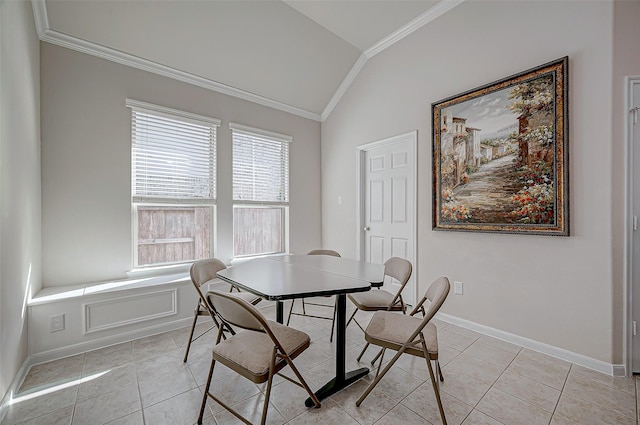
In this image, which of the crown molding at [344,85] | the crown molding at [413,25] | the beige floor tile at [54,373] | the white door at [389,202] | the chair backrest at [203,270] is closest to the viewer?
the beige floor tile at [54,373]

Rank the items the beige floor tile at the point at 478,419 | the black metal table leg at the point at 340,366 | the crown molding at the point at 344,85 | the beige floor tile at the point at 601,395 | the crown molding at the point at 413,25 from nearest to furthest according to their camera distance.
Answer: the beige floor tile at the point at 478,419
the beige floor tile at the point at 601,395
the black metal table leg at the point at 340,366
the crown molding at the point at 413,25
the crown molding at the point at 344,85

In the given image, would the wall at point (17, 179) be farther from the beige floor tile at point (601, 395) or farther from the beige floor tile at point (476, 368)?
the beige floor tile at point (601, 395)

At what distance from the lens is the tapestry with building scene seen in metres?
2.34

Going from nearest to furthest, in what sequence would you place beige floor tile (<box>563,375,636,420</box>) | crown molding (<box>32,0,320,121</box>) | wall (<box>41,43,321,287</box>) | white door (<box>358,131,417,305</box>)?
1. beige floor tile (<box>563,375,636,420</box>)
2. crown molding (<box>32,0,320,121</box>)
3. wall (<box>41,43,321,287</box>)
4. white door (<box>358,131,417,305</box>)

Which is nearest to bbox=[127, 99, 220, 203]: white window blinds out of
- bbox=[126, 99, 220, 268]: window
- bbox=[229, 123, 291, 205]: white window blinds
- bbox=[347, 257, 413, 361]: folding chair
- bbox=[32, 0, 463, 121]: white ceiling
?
bbox=[126, 99, 220, 268]: window

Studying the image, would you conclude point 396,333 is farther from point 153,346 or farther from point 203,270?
point 153,346

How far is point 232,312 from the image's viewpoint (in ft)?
4.69

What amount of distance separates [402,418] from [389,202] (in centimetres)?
261

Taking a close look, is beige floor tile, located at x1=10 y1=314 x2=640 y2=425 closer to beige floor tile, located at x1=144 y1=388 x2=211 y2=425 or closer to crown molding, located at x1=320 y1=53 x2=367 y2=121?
beige floor tile, located at x1=144 y1=388 x2=211 y2=425

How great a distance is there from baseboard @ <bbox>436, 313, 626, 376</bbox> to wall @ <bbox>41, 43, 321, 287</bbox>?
3719 millimetres

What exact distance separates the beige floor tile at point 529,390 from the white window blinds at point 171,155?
3.51 meters

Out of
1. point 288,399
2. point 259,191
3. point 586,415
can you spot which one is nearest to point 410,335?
point 288,399

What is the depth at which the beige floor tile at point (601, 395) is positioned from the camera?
1.76 meters

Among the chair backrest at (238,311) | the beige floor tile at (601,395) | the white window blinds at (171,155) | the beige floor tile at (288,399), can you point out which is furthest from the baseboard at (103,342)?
the beige floor tile at (601,395)
